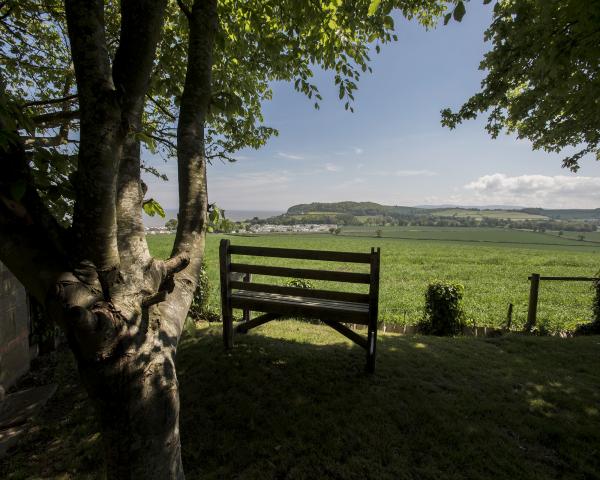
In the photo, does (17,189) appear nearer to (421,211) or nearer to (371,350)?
(371,350)

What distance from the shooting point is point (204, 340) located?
617 centimetres

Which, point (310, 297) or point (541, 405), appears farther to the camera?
point (310, 297)

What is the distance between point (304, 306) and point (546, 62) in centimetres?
478

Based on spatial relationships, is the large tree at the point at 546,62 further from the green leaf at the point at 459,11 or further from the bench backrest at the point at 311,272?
the bench backrest at the point at 311,272

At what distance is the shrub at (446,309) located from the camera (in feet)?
26.8

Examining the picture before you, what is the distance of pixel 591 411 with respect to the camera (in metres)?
4.13

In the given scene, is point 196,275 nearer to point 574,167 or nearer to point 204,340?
point 204,340

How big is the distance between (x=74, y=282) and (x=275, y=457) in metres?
2.83

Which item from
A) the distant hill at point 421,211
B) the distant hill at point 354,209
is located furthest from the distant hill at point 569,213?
the distant hill at point 354,209

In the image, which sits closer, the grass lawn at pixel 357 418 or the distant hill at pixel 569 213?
the grass lawn at pixel 357 418

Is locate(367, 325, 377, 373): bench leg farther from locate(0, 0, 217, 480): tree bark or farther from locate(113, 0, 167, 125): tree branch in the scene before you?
locate(113, 0, 167, 125): tree branch

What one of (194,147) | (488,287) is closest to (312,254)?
(194,147)

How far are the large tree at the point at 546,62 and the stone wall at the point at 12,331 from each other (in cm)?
731

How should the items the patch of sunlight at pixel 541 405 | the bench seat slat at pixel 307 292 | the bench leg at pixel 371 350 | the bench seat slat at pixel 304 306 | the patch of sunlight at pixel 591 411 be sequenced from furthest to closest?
the bench seat slat at pixel 307 292
the bench seat slat at pixel 304 306
the bench leg at pixel 371 350
the patch of sunlight at pixel 541 405
the patch of sunlight at pixel 591 411
